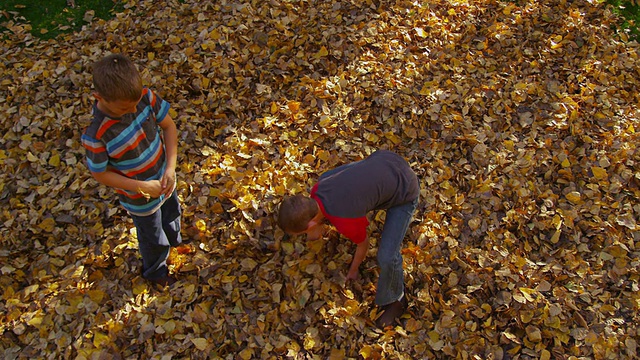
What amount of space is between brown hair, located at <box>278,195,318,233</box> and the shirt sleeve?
97cm

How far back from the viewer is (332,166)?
388 cm

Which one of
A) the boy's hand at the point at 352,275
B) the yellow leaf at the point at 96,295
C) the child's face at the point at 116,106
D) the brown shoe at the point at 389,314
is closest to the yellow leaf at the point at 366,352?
the brown shoe at the point at 389,314

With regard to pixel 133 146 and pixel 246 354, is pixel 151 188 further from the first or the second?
pixel 246 354

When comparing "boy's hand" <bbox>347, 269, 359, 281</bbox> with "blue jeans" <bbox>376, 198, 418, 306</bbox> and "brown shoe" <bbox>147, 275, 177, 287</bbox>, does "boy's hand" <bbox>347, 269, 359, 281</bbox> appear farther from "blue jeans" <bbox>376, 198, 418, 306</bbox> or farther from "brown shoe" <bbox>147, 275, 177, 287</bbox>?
"brown shoe" <bbox>147, 275, 177, 287</bbox>

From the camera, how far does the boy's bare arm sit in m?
2.44

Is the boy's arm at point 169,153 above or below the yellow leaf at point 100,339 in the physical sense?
above

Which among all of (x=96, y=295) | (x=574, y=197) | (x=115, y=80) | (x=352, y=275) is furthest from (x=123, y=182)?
(x=574, y=197)

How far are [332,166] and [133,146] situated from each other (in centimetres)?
176

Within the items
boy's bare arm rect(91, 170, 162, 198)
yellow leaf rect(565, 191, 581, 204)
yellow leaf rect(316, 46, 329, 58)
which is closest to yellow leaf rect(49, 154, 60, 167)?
boy's bare arm rect(91, 170, 162, 198)

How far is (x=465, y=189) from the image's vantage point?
3.82m

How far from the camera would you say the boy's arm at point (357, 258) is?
299 cm

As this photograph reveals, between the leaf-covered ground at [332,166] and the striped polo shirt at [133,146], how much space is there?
2.90ft

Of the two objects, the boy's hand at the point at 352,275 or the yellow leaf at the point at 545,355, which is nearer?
the yellow leaf at the point at 545,355

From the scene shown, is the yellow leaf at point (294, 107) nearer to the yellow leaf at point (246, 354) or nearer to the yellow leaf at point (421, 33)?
the yellow leaf at point (421, 33)
